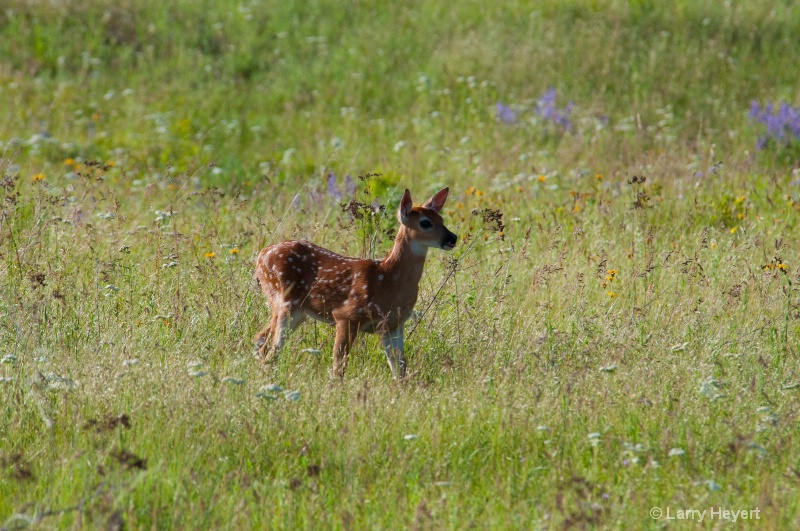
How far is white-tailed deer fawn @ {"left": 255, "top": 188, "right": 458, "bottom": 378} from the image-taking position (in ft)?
21.1

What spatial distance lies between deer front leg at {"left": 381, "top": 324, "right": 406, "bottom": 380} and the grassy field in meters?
0.13

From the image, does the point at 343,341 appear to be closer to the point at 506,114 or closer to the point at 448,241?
the point at 448,241

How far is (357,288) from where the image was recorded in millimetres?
6477

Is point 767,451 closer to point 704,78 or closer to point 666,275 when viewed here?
point 666,275

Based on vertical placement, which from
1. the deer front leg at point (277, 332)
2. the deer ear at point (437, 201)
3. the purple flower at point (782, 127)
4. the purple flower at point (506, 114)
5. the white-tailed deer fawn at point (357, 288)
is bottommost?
the purple flower at point (506, 114)

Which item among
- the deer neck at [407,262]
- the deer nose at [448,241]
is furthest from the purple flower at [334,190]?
the deer nose at [448,241]

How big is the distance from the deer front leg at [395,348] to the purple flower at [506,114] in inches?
282

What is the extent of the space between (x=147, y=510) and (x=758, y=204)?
23.7 feet

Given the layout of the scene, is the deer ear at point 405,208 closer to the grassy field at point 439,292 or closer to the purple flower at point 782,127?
the grassy field at point 439,292

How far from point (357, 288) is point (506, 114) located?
7.26m

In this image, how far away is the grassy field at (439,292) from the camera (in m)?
4.93

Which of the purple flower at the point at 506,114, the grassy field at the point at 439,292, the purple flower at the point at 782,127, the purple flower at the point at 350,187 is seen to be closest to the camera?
the grassy field at the point at 439,292

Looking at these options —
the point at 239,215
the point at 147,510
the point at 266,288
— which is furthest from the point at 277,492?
the point at 239,215

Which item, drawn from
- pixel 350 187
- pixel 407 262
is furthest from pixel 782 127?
pixel 407 262
